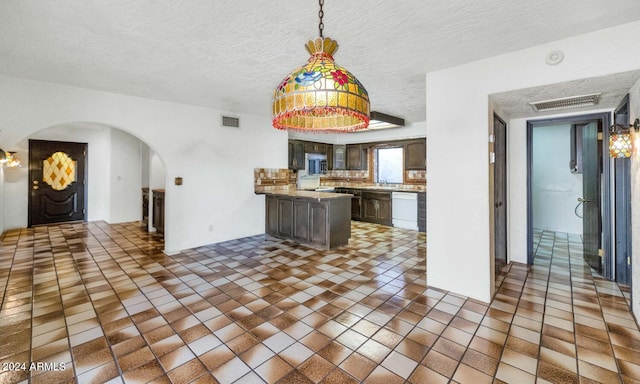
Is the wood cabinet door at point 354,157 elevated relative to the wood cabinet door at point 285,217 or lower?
elevated

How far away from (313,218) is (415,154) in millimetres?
3216

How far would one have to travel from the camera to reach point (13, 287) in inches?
124

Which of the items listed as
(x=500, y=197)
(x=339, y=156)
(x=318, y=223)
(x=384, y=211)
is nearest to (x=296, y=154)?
(x=339, y=156)

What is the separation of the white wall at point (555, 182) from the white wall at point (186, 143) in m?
5.44

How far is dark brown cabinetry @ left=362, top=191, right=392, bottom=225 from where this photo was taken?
6.69 m

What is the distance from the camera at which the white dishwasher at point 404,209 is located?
626cm

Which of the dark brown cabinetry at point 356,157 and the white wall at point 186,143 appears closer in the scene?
the white wall at point 186,143

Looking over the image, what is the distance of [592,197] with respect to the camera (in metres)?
3.79

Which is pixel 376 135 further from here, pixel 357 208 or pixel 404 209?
pixel 404 209

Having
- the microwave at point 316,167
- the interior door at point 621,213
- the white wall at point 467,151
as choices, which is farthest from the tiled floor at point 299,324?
the microwave at point 316,167

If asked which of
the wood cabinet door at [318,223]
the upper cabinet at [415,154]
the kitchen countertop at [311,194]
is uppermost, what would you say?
the upper cabinet at [415,154]

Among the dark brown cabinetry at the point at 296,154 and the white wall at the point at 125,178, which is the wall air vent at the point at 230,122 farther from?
the white wall at the point at 125,178

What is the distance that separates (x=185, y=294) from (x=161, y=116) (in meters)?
2.83

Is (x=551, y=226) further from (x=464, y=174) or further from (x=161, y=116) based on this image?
(x=161, y=116)
